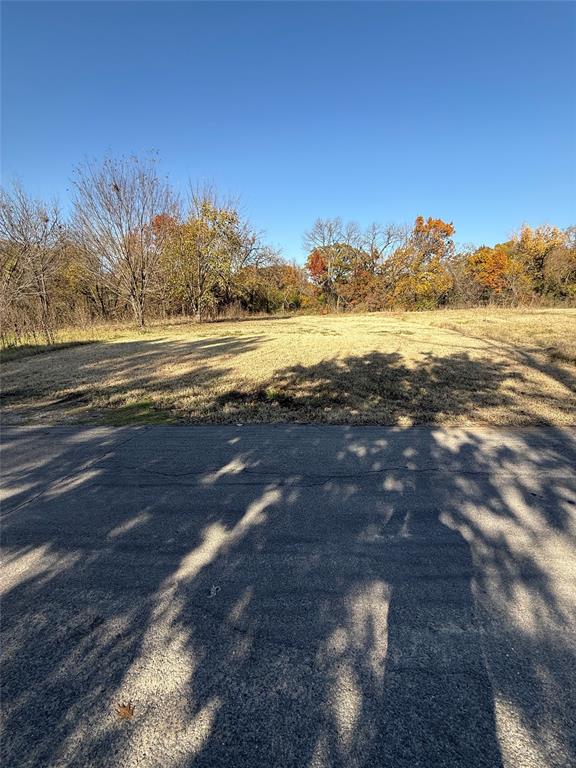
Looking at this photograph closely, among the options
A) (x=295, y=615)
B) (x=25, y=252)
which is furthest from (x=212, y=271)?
(x=295, y=615)

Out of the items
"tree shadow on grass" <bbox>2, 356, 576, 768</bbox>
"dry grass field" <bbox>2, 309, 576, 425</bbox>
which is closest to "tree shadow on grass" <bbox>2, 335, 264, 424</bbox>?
"dry grass field" <bbox>2, 309, 576, 425</bbox>

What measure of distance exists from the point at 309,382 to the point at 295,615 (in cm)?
538

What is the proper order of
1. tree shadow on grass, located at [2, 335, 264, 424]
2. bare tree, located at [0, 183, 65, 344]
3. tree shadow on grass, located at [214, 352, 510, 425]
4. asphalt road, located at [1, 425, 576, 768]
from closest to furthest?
asphalt road, located at [1, 425, 576, 768]
tree shadow on grass, located at [214, 352, 510, 425]
tree shadow on grass, located at [2, 335, 264, 424]
bare tree, located at [0, 183, 65, 344]

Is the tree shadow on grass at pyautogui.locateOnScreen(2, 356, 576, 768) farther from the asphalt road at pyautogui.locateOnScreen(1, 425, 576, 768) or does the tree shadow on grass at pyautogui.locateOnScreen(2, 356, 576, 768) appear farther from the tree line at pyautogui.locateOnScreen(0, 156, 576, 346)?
the tree line at pyautogui.locateOnScreen(0, 156, 576, 346)

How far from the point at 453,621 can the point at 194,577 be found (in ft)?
4.71

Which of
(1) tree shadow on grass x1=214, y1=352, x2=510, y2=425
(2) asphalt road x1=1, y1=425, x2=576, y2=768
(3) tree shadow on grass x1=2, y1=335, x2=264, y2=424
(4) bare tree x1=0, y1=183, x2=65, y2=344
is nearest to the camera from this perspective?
(2) asphalt road x1=1, y1=425, x2=576, y2=768

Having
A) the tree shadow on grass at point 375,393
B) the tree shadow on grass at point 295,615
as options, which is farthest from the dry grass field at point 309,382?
the tree shadow on grass at point 295,615

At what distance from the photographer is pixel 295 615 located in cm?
194

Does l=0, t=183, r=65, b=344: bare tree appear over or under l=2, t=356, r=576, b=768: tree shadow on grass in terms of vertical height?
over

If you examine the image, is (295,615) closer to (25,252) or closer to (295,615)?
(295,615)

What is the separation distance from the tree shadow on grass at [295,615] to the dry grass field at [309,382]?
1740 millimetres

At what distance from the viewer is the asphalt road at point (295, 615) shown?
1.40 metres

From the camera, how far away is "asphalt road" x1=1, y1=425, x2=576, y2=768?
1.40 meters

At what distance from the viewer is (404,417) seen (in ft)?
16.7
